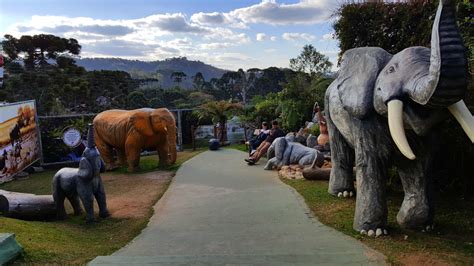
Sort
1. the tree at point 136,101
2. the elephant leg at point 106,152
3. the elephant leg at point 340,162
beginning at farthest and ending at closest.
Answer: the tree at point 136,101, the elephant leg at point 106,152, the elephant leg at point 340,162

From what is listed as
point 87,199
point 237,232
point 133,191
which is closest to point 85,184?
point 87,199

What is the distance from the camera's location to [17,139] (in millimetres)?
13281

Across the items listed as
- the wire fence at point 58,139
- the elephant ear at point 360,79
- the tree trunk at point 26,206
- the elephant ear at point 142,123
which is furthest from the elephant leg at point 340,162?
the wire fence at point 58,139

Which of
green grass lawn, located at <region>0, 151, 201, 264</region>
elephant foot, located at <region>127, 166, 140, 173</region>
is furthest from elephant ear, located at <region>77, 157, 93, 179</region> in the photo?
elephant foot, located at <region>127, 166, 140, 173</region>

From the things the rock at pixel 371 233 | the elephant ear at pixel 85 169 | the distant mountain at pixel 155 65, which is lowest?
the rock at pixel 371 233

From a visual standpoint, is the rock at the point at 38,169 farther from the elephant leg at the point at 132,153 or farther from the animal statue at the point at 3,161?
the elephant leg at the point at 132,153

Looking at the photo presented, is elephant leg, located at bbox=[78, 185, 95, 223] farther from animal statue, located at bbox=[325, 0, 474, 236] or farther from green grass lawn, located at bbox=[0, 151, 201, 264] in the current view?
animal statue, located at bbox=[325, 0, 474, 236]

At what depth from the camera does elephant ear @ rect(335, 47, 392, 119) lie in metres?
5.79

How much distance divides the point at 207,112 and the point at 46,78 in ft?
53.1

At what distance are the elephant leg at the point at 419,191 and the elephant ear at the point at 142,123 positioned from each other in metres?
8.71

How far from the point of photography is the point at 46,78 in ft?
102

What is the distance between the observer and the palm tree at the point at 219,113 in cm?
2067

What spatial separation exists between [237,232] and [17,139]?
9620mm

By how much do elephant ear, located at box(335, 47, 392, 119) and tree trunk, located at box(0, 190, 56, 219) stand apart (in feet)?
17.8
